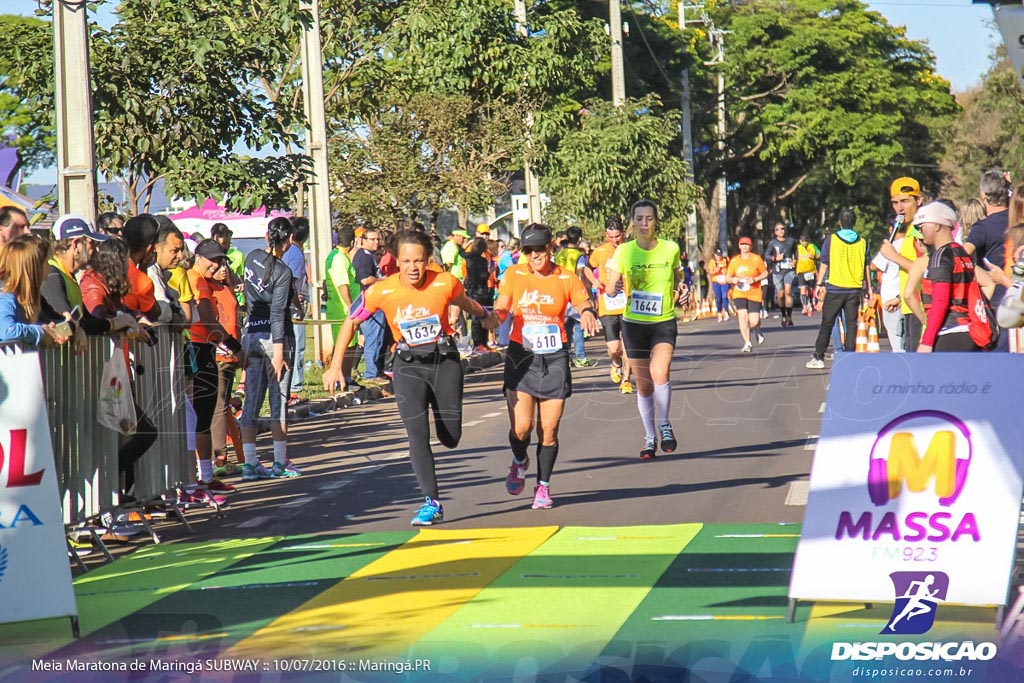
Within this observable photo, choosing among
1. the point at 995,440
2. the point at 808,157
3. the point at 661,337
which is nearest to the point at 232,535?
the point at 661,337

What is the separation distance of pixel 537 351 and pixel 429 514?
1454 millimetres

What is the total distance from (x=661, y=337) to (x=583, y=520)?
10.6 ft

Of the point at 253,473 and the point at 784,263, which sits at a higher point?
the point at 784,263

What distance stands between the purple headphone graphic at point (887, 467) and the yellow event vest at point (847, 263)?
→ 12.2 m

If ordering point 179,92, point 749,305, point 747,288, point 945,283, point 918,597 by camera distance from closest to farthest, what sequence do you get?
point 918,597, point 945,283, point 179,92, point 747,288, point 749,305

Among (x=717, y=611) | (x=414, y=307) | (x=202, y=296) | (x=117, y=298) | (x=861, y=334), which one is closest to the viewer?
(x=717, y=611)

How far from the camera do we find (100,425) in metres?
9.27

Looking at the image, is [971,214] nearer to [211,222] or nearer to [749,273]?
[749,273]

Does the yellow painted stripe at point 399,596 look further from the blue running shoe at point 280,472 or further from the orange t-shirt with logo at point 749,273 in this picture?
the orange t-shirt with logo at point 749,273

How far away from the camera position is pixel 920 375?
21.9 feet

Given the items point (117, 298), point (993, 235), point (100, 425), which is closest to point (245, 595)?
point (100, 425)

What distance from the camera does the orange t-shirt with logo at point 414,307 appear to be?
10.4 meters

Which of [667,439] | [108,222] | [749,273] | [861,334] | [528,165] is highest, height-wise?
[528,165]

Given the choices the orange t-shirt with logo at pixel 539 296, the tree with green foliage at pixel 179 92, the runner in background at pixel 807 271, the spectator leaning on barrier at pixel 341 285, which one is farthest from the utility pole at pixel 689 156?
the orange t-shirt with logo at pixel 539 296
